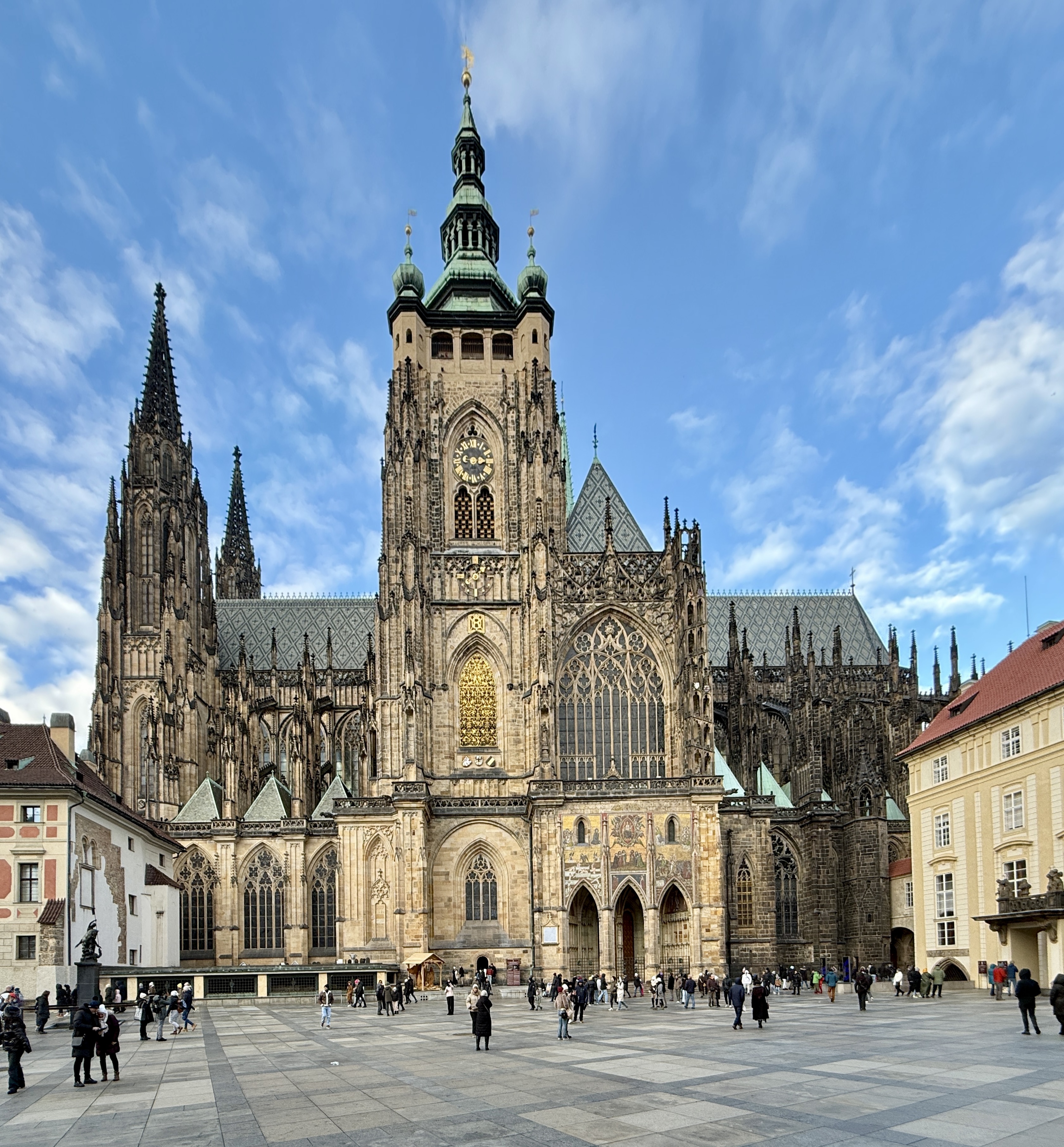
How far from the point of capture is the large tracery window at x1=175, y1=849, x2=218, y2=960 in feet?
203

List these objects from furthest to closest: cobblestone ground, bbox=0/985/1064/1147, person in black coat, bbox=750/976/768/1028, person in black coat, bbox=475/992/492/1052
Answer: person in black coat, bbox=750/976/768/1028 → person in black coat, bbox=475/992/492/1052 → cobblestone ground, bbox=0/985/1064/1147

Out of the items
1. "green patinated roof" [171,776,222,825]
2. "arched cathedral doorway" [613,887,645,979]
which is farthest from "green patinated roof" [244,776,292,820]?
"arched cathedral doorway" [613,887,645,979]

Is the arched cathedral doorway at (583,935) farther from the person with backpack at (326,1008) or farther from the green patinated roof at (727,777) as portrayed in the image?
the person with backpack at (326,1008)

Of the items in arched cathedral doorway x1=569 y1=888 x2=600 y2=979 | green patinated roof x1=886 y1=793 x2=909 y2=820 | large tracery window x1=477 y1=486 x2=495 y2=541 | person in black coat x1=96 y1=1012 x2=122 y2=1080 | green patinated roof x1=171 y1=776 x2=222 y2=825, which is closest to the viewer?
person in black coat x1=96 y1=1012 x2=122 y2=1080

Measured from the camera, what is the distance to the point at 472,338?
66188mm

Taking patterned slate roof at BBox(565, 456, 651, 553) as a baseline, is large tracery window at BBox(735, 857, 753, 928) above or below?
below

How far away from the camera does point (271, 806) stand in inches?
2547

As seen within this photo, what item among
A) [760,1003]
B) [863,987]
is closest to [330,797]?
[863,987]

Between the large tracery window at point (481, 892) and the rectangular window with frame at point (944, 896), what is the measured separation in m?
21.5

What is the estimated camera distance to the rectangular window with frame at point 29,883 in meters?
41.2

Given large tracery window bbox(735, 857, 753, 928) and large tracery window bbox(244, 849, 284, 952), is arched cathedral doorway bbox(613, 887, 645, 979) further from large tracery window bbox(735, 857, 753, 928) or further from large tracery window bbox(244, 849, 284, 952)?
large tracery window bbox(244, 849, 284, 952)

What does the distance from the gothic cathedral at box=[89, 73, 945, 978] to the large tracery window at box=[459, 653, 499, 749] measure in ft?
0.42

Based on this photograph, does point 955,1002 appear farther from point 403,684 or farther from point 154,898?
point 154,898

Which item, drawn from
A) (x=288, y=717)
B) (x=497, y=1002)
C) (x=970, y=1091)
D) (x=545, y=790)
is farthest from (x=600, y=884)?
(x=970, y=1091)
